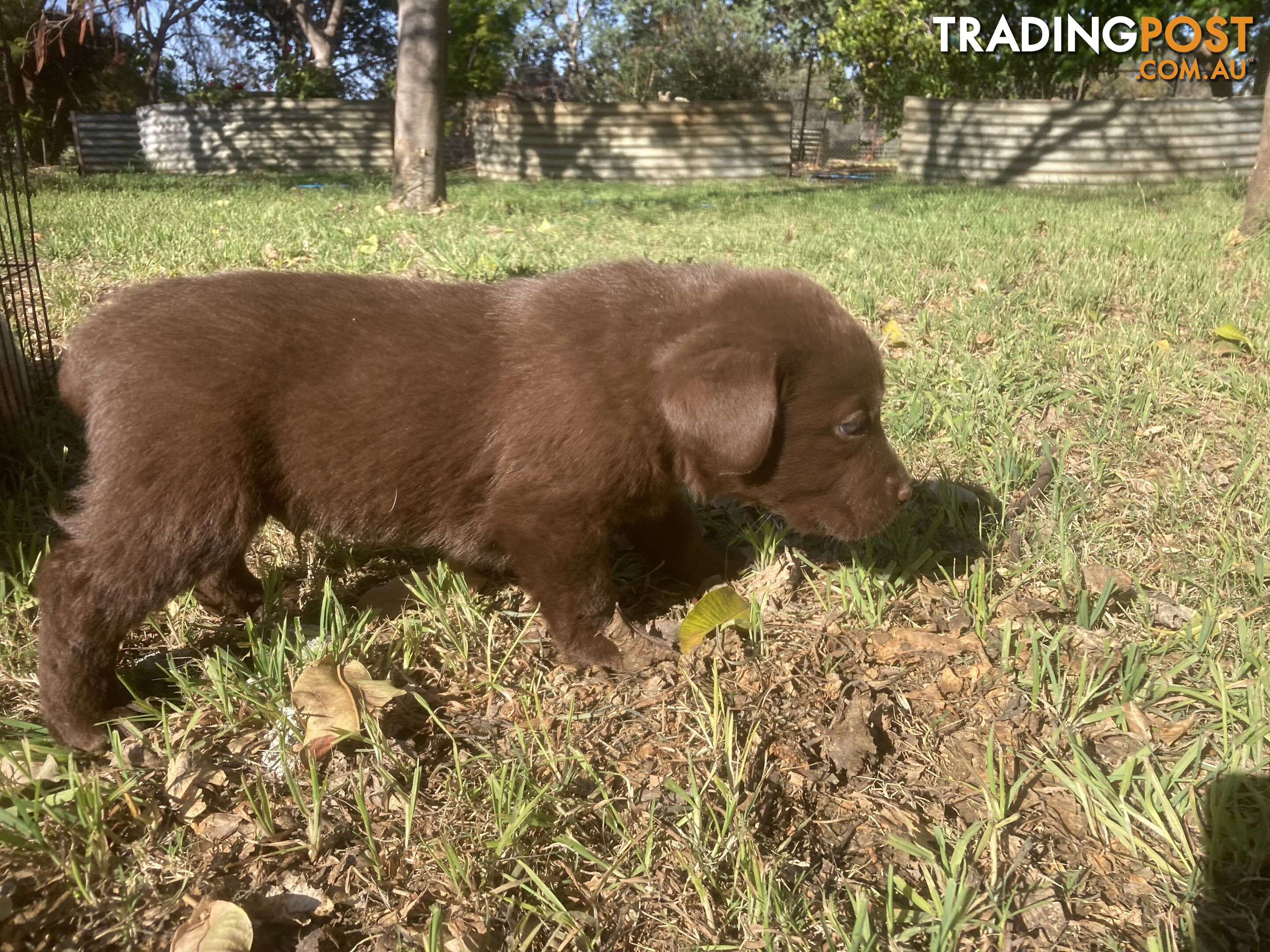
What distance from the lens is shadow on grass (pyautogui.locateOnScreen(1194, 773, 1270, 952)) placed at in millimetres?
1806

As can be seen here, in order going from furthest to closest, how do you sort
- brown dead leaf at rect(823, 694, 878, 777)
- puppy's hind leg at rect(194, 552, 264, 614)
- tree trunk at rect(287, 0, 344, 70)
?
1. tree trunk at rect(287, 0, 344, 70)
2. puppy's hind leg at rect(194, 552, 264, 614)
3. brown dead leaf at rect(823, 694, 878, 777)

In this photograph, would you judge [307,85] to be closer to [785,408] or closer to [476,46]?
[476,46]

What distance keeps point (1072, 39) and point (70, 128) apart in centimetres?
2029

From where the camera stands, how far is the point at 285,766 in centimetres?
206

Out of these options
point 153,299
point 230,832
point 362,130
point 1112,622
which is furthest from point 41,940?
point 362,130

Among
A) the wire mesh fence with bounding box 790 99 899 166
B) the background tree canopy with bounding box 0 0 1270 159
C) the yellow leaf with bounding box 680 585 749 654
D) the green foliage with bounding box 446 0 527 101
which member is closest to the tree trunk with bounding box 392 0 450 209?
the background tree canopy with bounding box 0 0 1270 159

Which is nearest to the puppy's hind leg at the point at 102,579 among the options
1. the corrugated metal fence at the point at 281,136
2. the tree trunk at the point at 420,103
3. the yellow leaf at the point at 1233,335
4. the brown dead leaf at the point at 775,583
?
the brown dead leaf at the point at 775,583

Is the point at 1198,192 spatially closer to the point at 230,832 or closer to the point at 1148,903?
the point at 1148,903

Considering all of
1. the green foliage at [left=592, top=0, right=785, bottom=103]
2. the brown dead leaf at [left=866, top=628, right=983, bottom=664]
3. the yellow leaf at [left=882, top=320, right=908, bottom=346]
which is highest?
the green foliage at [left=592, top=0, right=785, bottom=103]

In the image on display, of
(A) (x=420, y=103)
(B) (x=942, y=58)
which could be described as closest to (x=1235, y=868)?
(A) (x=420, y=103)

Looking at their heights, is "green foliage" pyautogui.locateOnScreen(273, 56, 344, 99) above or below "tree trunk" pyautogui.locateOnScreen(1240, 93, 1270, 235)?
above

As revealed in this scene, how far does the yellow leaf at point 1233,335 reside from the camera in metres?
4.46

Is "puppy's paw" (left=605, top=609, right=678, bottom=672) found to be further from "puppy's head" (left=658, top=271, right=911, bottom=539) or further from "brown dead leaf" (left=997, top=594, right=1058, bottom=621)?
"brown dead leaf" (left=997, top=594, right=1058, bottom=621)

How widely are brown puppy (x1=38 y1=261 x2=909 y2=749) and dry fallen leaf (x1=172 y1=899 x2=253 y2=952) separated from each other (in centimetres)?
74
